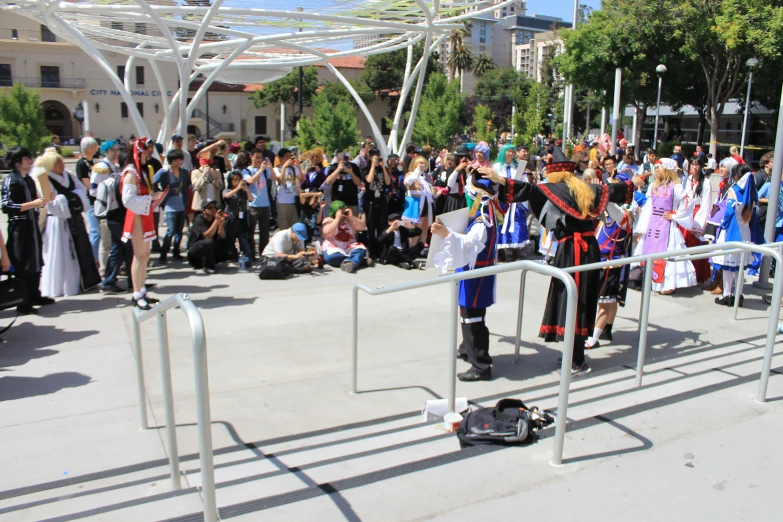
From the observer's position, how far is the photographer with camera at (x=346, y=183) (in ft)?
34.1

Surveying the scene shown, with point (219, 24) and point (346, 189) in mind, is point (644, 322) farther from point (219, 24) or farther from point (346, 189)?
point (219, 24)

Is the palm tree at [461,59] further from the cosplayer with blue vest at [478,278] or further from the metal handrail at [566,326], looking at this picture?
the metal handrail at [566,326]

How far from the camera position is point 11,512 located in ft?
10.4

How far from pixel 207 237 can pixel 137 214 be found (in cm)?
222

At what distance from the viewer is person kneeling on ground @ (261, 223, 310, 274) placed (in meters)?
9.26

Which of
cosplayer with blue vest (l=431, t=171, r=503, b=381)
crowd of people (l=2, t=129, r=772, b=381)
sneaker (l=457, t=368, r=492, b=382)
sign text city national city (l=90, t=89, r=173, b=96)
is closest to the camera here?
cosplayer with blue vest (l=431, t=171, r=503, b=381)

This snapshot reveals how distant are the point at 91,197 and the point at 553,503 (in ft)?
26.0

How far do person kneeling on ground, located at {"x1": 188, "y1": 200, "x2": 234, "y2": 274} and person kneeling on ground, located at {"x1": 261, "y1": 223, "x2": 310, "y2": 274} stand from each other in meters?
0.73

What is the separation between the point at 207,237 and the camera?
368 inches

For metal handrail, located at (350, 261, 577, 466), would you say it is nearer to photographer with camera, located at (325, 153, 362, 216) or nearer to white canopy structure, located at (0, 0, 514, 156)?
photographer with camera, located at (325, 153, 362, 216)

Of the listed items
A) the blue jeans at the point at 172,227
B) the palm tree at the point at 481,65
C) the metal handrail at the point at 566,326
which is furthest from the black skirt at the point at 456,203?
the palm tree at the point at 481,65

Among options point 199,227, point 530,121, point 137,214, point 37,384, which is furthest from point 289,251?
point 530,121

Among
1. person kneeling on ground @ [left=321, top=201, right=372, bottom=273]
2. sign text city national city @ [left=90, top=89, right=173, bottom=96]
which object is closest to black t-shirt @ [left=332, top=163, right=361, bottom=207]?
person kneeling on ground @ [left=321, top=201, right=372, bottom=273]

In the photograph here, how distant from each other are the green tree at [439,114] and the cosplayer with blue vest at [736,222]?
31882 mm
